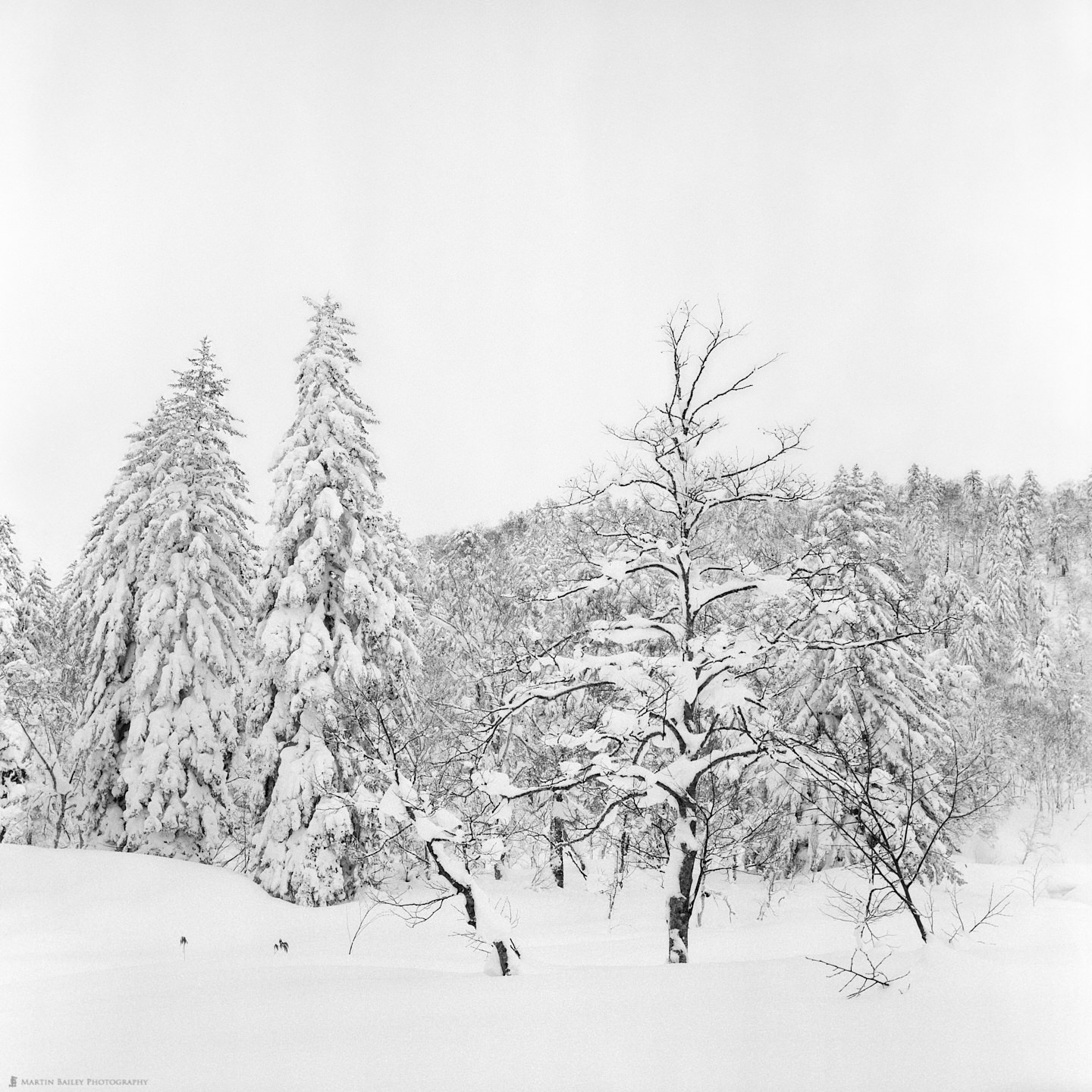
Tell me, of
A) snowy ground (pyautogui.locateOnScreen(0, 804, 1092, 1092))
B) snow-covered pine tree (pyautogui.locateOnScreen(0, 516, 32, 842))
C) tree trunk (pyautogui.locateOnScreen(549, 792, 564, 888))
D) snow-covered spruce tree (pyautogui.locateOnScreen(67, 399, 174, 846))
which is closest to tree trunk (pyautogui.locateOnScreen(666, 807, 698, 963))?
snowy ground (pyautogui.locateOnScreen(0, 804, 1092, 1092))

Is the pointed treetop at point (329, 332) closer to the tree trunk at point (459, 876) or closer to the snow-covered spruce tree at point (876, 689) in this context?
the snow-covered spruce tree at point (876, 689)

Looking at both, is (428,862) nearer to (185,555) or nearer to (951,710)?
(185,555)

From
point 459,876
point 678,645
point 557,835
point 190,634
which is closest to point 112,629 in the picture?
point 190,634

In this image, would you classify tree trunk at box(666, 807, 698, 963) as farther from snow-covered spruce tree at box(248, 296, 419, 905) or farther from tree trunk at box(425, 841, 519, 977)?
snow-covered spruce tree at box(248, 296, 419, 905)

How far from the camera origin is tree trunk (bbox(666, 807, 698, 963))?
26.4 feet

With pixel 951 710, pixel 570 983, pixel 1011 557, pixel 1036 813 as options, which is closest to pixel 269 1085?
pixel 570 983

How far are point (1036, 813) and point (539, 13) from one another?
164 ft

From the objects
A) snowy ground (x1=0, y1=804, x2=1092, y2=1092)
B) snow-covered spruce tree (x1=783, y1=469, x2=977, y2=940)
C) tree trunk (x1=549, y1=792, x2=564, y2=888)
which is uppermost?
snow-covered spruce tree (x1=783, y1=469, x2=977, y2=940)

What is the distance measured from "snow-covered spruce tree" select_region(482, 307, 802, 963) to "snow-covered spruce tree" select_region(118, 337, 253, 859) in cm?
1291

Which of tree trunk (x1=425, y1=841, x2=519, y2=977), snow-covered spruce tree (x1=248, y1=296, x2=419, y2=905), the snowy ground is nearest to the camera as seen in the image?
the snowy ground

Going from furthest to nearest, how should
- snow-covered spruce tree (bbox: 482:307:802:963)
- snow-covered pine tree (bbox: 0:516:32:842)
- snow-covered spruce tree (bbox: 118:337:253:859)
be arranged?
snow-covered spruce tree (bbox: 118:337:253:859)
snow-covered pine tree (bbox: 0:516:32:842)
snow-covered spruce tree (bbox: 482:307:802:963)

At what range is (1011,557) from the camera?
216 feet

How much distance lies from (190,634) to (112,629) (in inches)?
74.3

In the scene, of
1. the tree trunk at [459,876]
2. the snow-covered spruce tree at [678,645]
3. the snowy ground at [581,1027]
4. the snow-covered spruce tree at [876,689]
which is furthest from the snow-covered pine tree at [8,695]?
the snow-covered spruce tree at [876,689]
